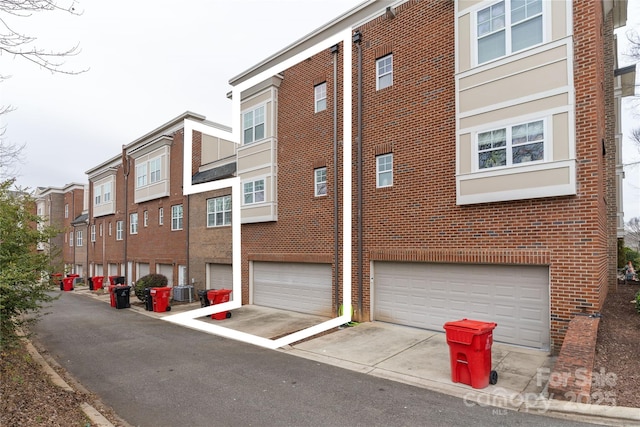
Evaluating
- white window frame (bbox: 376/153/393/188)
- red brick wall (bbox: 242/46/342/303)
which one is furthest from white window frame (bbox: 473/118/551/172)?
red brick wall (bbox: 242/46/342/303)

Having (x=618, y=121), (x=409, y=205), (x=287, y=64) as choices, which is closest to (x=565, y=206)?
(x=409, y=205)

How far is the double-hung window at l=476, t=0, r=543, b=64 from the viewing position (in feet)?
26.8

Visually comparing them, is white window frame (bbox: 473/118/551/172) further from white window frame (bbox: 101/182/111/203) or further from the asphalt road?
white window frame (bbox: 101/182/111/203)

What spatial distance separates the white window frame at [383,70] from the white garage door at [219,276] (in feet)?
32.6

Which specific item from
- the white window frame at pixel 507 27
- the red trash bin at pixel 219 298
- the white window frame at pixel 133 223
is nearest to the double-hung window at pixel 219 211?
the red trash bin at pixel 219 298

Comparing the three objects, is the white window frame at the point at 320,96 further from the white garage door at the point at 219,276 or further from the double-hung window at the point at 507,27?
the white garage door at the point at 219,276

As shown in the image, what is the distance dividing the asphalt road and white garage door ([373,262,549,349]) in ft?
11.4

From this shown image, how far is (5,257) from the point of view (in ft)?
22.0

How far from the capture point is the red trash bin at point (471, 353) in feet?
19.5

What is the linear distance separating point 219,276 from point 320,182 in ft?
24.1

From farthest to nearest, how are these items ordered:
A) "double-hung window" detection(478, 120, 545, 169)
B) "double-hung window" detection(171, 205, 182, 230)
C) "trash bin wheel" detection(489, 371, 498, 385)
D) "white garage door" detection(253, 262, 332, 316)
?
"double-hung window" detection(171, 205, 182, 230)
"white garage door" detection(253, 262, 332, 316)
"double-hung window" detection(478, 120, 545, 169)
"trash bin wheel" detection(489, 371, 498, 385)

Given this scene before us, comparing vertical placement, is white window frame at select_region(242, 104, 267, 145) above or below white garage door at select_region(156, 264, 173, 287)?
above

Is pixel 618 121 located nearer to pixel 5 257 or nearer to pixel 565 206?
pixel 565 206

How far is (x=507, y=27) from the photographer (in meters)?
8.49
